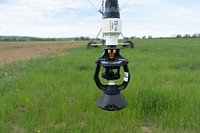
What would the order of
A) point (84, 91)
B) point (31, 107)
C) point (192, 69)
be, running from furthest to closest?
point (192, 69), point (84, 91), point (31, 107)

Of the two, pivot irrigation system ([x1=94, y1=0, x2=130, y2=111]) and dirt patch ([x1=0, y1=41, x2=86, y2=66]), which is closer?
pivot irrigation system ([x1=94, y1=0, x2=130, y2=111])

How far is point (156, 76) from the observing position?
5.72 meters

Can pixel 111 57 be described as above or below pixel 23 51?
above

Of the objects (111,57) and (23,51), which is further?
(23,51)

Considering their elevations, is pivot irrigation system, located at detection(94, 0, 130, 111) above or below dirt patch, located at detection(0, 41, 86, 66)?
above

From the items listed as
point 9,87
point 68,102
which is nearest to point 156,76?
point 68,102

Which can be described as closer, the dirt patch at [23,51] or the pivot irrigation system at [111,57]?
the pivot irrigation system at [111,57]

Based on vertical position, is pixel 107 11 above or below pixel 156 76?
above

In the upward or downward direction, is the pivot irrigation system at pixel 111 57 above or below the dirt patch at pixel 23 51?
above

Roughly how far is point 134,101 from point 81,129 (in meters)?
0.97

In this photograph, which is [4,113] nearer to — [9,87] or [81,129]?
[81,129]

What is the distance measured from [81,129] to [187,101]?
1.66 meters

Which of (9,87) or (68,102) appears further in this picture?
(9,87)

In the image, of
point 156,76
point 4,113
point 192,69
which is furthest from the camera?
point 192,69
